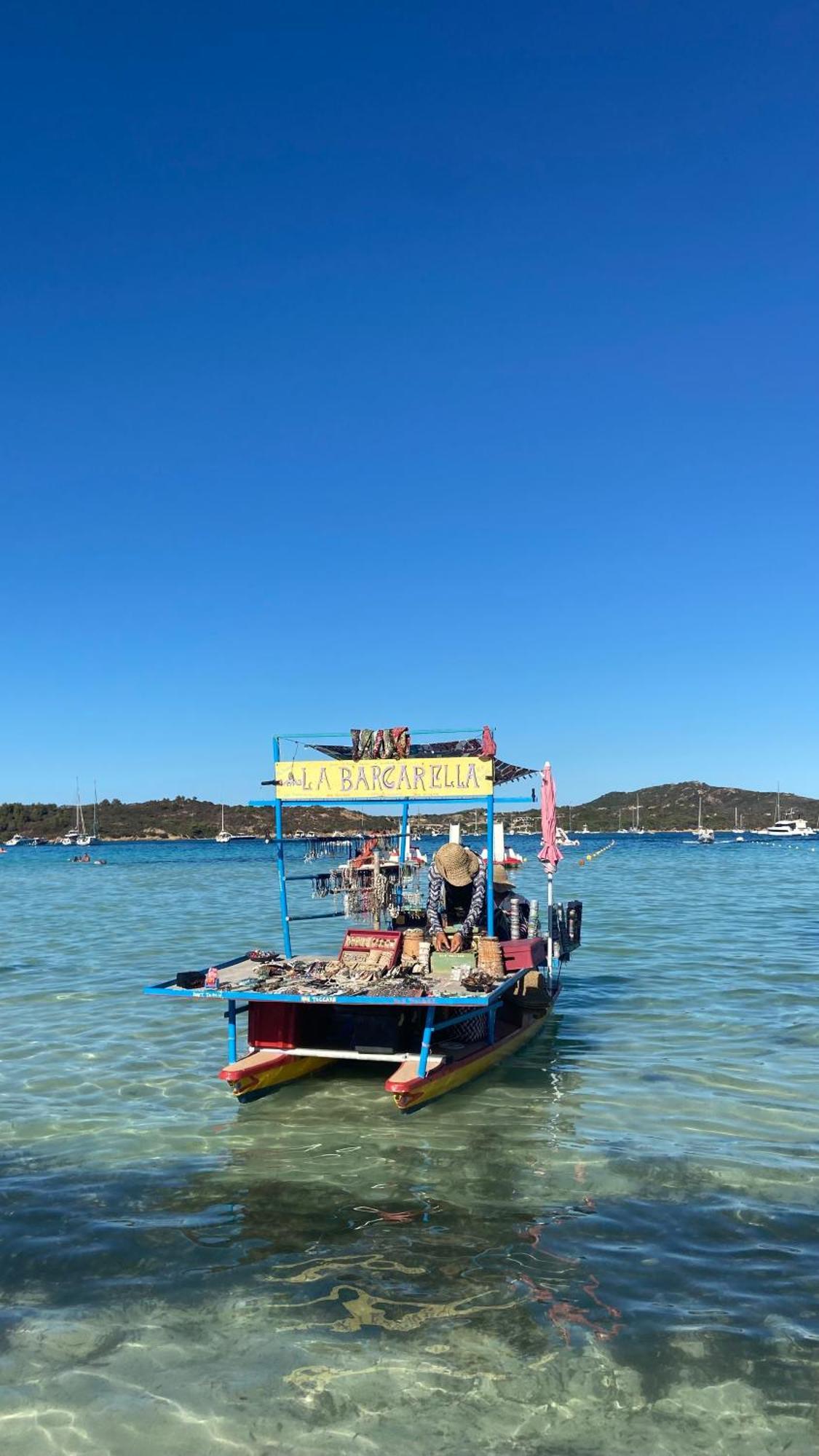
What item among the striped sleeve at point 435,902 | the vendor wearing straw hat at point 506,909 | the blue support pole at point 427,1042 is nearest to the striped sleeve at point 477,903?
the striped sleeve at point 435,902

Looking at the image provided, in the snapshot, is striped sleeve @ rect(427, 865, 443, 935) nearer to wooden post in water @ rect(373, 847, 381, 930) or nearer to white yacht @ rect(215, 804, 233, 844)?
wooden post in water @ rect(373, 847, 381, 930)

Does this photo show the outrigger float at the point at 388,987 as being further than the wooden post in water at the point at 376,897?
No

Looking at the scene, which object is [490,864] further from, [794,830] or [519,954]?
[794,830]

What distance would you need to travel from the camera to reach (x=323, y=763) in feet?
47.3

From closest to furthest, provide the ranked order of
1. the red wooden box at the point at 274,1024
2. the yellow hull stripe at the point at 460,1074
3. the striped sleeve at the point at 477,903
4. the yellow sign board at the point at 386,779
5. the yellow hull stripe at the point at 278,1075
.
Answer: the yellow hull stripe at the point at 460,1074 → the yellow hull stripe at the point at 278,1075 → the red wooden box at the point at 274,1024 → the yellow sign board at the point at 386,779 → the striped sleeve at the point at 477,903

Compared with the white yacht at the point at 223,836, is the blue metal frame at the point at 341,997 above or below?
above

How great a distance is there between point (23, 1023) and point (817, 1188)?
14454 mm

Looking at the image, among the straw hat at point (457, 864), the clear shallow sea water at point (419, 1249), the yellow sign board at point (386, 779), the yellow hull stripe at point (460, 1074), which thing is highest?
the yellow sign board at point (386, 779)

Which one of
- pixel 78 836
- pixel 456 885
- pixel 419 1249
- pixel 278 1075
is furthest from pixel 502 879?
pixel 78 836

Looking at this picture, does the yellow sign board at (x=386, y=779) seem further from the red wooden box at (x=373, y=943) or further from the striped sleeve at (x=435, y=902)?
the red wooden box at (x=373, y=943)

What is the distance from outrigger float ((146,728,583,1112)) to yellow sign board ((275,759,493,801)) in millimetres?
15

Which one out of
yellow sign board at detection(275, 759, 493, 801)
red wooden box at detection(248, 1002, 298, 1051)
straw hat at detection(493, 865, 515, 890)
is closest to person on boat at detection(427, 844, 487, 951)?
yellow sign board at detection(275, 759, 493, 801)

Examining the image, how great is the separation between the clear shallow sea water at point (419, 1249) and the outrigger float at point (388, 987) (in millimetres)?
564

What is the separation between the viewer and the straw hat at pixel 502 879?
17848mm
